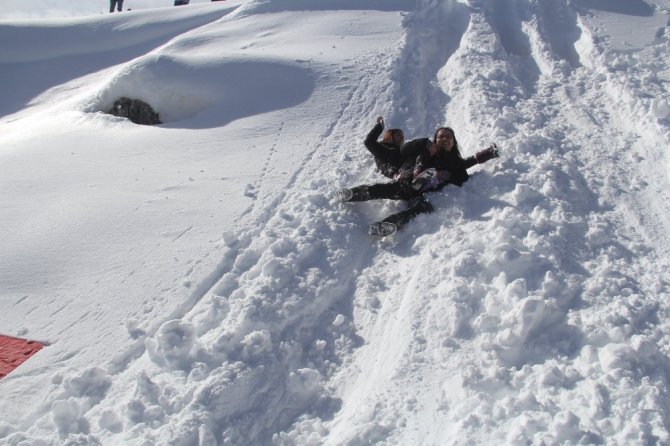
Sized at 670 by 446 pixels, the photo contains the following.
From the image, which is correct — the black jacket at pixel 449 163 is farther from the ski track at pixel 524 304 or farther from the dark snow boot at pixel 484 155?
the ski track at pixel 524 304

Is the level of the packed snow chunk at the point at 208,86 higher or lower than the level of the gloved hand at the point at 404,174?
higher

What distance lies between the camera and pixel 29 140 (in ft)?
21.7

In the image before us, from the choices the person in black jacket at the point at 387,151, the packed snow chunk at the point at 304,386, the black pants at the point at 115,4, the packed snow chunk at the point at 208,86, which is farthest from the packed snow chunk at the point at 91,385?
the black pants at the point at 115,4

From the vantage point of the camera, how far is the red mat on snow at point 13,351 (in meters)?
3.41

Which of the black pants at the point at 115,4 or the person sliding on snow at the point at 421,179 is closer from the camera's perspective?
the person sliding on snow at the point at 421,179

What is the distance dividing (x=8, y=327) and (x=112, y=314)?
26.7 inches

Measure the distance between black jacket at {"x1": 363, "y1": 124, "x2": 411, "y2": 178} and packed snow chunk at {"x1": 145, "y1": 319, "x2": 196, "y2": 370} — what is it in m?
2.54

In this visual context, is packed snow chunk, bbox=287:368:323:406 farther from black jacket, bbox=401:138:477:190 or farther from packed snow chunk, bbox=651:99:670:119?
packed snow chunk, bbox=651:99:670:119

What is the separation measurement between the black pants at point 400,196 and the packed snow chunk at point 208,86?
2.46 metres

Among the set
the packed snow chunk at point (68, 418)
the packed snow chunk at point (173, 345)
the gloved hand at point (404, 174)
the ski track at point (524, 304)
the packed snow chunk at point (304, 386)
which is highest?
the gloved hand at point (404, 174)

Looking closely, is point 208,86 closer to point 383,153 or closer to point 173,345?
point 383,153

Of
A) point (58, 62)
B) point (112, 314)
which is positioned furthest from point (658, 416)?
point (58, 62)

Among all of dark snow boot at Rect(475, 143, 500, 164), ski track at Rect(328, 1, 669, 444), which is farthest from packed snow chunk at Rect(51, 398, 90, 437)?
dark snow boot at Rect(475, 143, 500, 164)

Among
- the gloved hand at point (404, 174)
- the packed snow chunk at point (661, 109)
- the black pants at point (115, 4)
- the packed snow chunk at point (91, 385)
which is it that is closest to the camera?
the packed snow chunk at point (91, 385)
